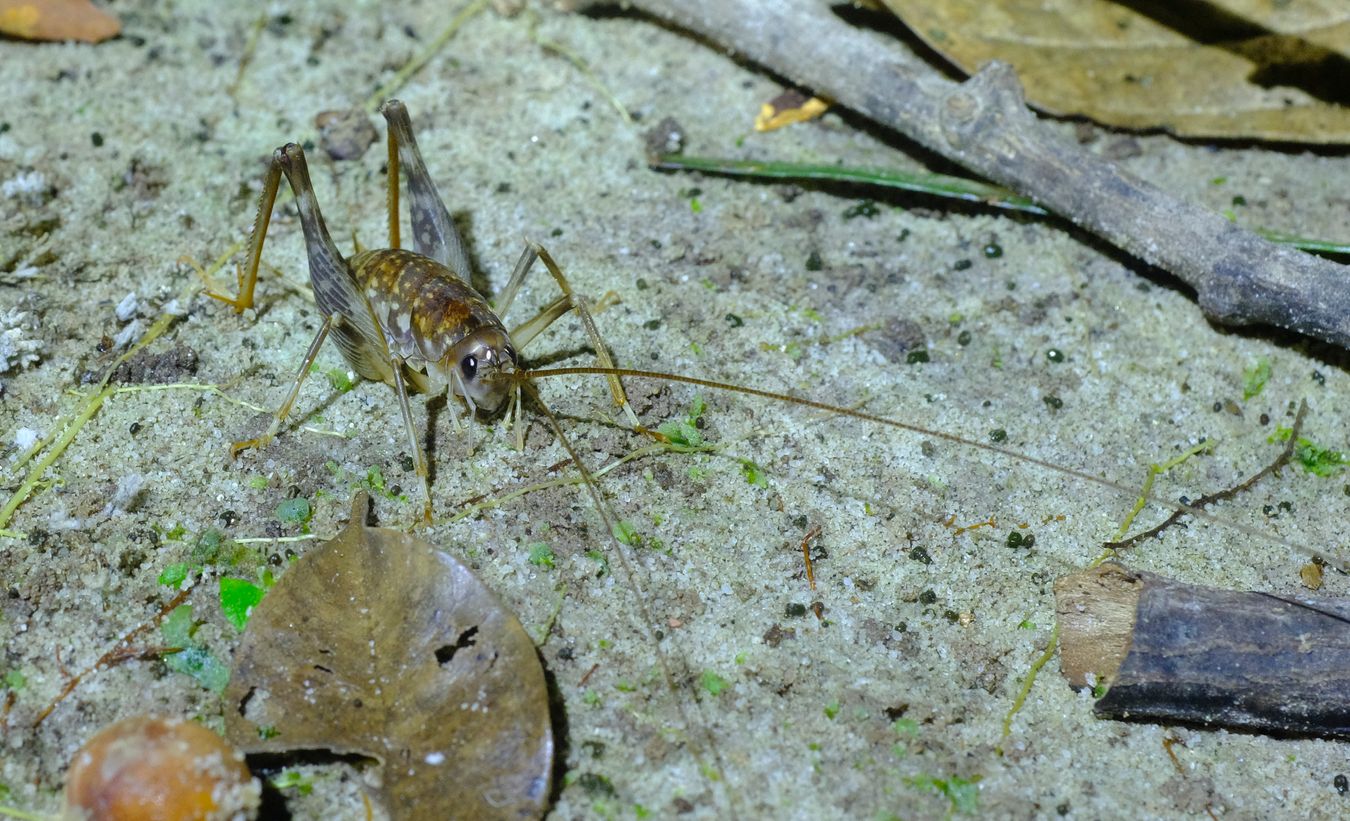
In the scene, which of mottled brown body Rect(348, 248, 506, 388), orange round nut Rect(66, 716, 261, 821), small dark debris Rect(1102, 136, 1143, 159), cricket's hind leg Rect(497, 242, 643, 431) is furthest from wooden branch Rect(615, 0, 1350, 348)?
orange round nut Rect(66, 716, 261, 821)

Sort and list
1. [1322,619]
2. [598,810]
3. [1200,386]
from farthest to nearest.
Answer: [1200,386] → [1322,619] → [598,810]

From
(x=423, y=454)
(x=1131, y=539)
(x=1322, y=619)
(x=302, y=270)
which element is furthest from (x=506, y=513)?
(x=1322, y=619)

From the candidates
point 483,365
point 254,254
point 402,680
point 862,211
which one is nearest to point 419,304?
point 483,365

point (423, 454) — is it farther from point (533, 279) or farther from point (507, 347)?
point (533, 279)

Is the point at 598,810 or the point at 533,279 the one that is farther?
the point at 533,279

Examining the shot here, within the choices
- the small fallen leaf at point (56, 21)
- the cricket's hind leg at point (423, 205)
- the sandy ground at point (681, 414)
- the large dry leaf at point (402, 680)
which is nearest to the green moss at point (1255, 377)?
the sandy ground at point (681, 414)

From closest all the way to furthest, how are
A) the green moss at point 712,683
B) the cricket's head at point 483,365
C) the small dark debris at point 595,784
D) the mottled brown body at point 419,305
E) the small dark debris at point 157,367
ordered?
the small dark debris at point 595,784, the green moss at point 712,683, the cricket's head at point 483,365, the mottled brown body at point 419,305, the small dark debris at point 157,367

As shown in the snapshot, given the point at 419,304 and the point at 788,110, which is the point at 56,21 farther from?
the point at 788,110

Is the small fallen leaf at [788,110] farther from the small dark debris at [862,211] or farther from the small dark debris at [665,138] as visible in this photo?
the small dark debris at [862,211]
